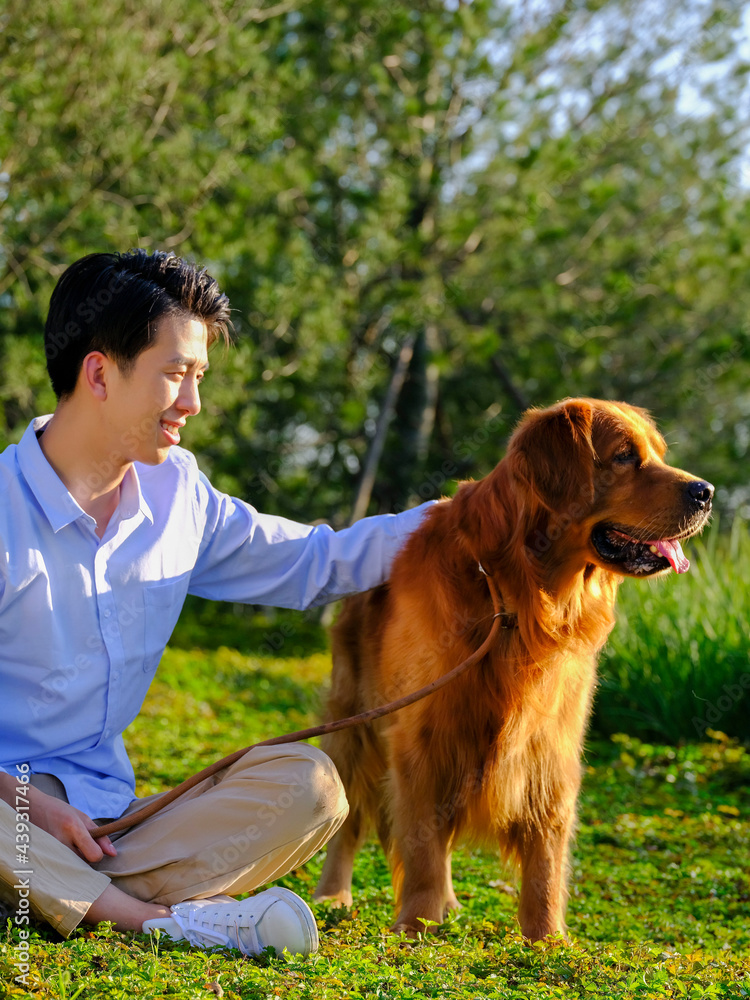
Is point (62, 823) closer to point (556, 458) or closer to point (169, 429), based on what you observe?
point (169, 429)

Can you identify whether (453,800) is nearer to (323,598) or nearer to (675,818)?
(323,598)

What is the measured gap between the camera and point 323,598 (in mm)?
3314

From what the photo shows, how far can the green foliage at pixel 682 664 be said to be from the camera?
589 centimetres

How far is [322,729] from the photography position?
2.77 metres

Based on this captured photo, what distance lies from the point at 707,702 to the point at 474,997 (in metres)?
4.15

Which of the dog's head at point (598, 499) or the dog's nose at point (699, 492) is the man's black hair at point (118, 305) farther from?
the dog's nose at point (699, 492)

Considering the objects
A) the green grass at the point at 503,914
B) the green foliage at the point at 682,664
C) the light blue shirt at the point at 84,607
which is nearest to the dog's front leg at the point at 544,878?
the green grass at the point at 503,914

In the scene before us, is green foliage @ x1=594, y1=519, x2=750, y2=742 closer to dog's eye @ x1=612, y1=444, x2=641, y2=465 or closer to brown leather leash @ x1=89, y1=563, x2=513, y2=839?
dog's eye @ x1=612, y1=444, x2=641, y2=465

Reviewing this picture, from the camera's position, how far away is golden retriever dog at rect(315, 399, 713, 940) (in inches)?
117

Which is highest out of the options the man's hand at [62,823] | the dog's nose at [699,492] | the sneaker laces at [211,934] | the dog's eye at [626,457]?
the dog's eye at [626,457]

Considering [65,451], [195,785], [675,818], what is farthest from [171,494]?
[675,818]

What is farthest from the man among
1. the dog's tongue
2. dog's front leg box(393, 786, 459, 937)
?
the dog's tongue

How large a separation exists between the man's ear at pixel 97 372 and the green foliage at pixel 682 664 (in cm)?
421

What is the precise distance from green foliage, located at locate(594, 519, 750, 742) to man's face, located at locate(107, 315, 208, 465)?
4.08m
